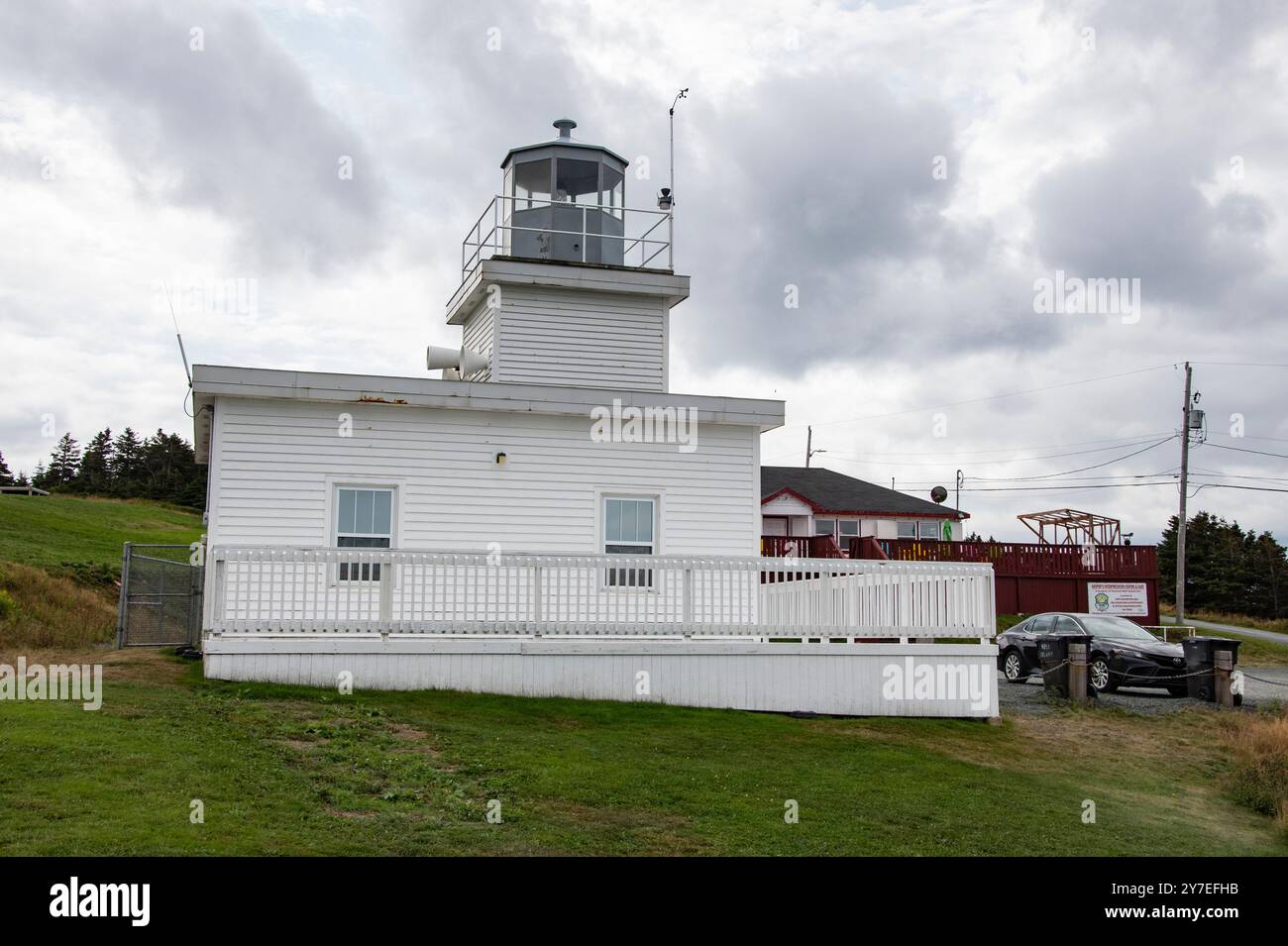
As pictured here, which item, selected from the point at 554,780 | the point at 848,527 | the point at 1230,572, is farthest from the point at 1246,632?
the point at 554,780

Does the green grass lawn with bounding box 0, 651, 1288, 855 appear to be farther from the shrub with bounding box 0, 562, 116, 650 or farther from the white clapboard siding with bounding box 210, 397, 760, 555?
the shrub with bounding box 0, 562, 116, 650

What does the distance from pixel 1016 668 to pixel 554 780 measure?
43.4 ft

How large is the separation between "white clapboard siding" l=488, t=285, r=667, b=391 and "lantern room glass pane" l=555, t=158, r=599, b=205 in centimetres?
238

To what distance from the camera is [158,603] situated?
1513 centimetres

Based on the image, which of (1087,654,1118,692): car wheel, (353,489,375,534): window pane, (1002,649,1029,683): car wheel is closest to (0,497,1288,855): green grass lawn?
(353,489,375,534): window pane

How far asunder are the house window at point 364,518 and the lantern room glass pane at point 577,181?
23.3 ft

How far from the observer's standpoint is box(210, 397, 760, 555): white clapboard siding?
14133mm

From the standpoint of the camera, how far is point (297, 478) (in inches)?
562

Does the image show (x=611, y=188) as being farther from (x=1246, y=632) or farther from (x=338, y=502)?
(x=1246, y=632)

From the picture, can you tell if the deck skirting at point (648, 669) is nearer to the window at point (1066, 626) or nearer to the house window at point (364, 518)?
the house window at point (364, 518)

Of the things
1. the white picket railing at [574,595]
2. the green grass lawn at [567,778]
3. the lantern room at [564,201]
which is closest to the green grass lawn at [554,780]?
the green grass lawn at [567,778]

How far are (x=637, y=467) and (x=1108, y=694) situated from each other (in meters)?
8.73
